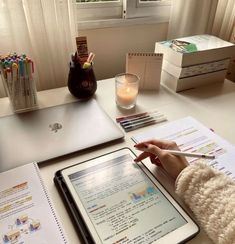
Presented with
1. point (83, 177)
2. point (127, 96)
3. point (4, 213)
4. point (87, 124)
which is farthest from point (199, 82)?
point (4, 213)

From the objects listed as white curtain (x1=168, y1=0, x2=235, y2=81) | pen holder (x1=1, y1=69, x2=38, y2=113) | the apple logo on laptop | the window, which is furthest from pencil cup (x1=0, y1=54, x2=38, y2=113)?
white curtain (x1=168, y1=0, x2=235, y2=81)

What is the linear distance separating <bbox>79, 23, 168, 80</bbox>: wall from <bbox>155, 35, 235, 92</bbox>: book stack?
0.72ft

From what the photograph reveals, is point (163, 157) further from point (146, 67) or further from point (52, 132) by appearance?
point (146, 67)

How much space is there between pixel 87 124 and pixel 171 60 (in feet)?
1.45

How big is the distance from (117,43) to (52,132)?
64 centimetres

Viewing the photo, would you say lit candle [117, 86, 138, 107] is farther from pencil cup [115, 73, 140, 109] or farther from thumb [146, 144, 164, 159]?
thumb [146, 144, 164, 159]

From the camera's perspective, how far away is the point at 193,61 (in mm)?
952

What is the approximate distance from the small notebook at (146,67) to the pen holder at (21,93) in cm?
37

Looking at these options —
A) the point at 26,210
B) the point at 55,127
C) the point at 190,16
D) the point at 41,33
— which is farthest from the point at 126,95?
the point at 190,16

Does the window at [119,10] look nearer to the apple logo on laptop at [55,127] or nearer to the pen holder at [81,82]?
the pen holder at [81,82]

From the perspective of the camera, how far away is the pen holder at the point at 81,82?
872 mm

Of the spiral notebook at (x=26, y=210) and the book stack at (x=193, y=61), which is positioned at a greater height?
the book stack at (x=193, y=61)

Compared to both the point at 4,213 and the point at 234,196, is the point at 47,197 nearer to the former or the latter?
the point at 4,213

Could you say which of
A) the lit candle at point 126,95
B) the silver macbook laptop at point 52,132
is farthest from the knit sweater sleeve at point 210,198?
the lit candle at point 126,95
